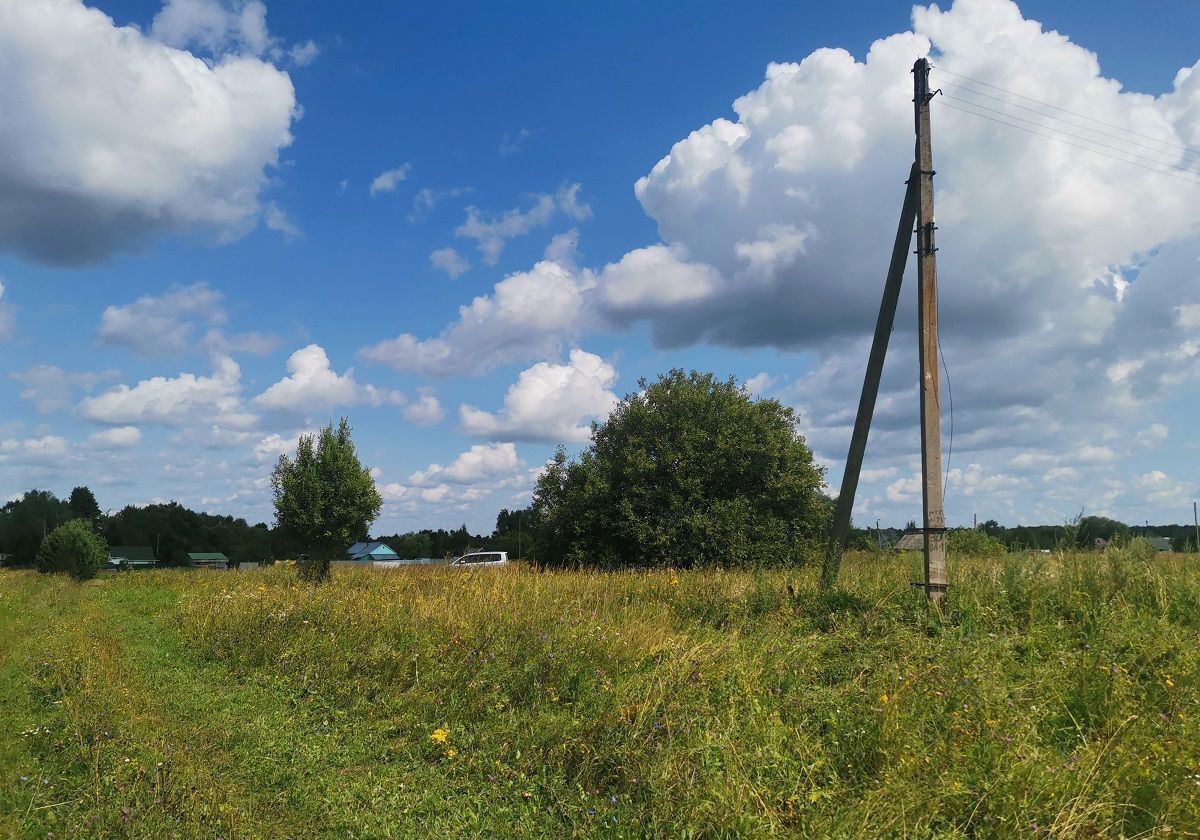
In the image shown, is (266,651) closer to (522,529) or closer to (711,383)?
(711,383)

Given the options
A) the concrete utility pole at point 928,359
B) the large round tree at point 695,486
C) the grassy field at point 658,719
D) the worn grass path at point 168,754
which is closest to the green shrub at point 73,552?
the large round tree at point 695,486

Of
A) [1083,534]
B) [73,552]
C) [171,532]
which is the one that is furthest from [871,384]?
[171,532]

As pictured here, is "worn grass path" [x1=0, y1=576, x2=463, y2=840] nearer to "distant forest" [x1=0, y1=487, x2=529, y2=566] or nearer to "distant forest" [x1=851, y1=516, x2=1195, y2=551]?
"distant forest" [x1=851, y1=516, x2=1195, y2=551]

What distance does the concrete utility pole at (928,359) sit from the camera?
980 cm

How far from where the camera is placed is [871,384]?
37.4 ft

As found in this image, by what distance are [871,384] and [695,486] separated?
58.0 feet

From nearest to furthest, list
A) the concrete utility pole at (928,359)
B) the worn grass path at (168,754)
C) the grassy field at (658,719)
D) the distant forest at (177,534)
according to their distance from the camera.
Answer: the grassy field at (658,719) → the worn grass path at (168,754) → the concrete utility pole at (928,359) → the distant forest at (177,534)

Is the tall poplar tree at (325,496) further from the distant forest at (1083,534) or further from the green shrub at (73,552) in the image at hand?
the distant forest at (1083,534)

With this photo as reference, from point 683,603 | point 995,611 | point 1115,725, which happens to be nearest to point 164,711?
point 683,603

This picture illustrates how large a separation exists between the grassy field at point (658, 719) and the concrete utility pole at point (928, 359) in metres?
0.59

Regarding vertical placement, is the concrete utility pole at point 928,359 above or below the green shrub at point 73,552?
above

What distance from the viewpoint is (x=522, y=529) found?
121 feet

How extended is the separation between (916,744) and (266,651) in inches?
315

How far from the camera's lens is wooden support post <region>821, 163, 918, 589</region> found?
10953 millimetres
